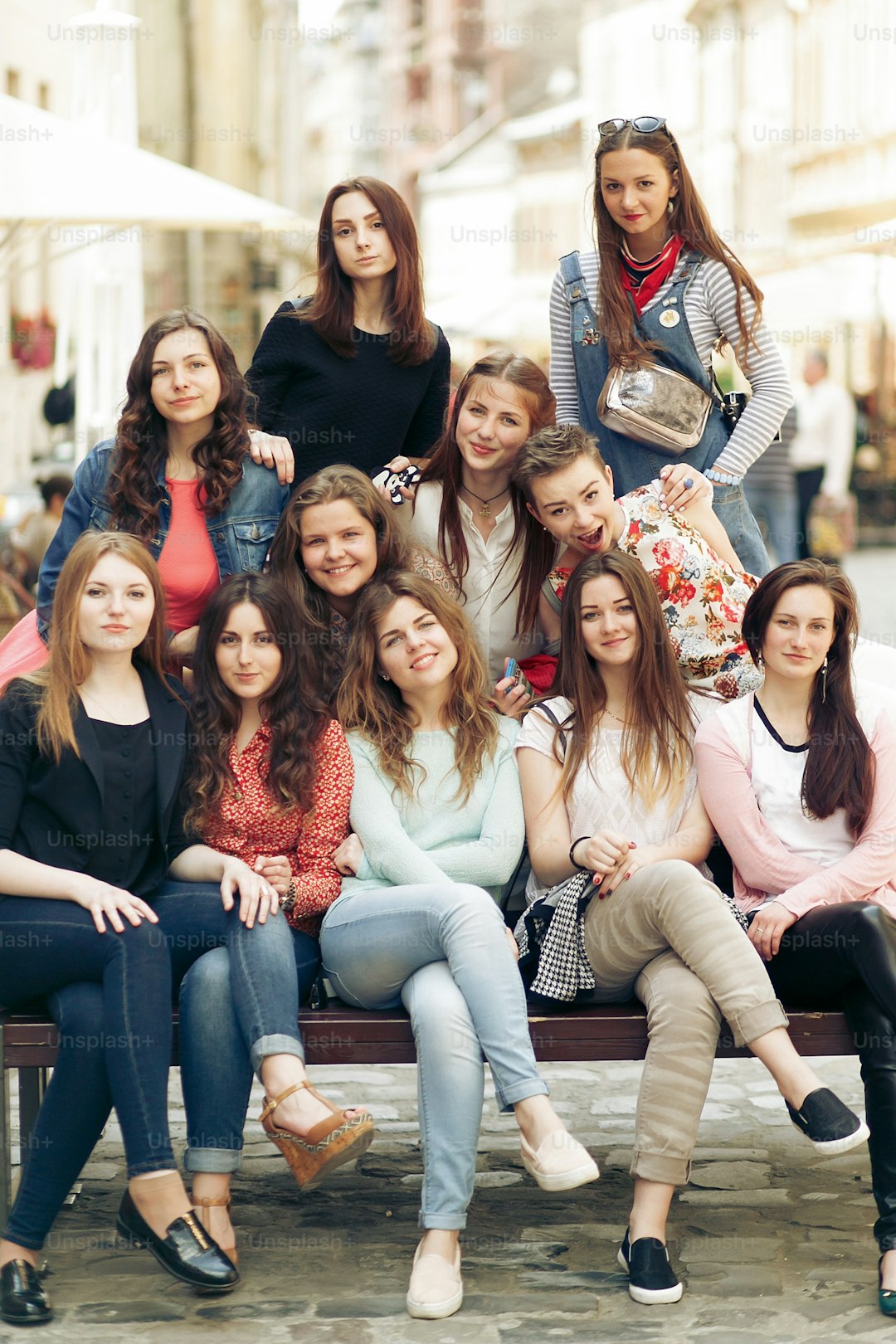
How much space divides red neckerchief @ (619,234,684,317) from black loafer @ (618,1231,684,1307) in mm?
2361

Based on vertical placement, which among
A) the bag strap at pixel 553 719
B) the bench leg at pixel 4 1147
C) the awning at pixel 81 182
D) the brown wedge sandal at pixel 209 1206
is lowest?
the brown wedge sandal at pixel 209 1206

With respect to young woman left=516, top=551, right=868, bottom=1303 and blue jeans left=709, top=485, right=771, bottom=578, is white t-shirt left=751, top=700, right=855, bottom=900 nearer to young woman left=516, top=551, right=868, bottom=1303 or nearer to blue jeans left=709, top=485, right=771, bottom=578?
young woman left=516, top=551, right=868, bottom=1303

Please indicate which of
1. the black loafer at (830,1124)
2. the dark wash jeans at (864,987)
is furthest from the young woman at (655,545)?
the black loafer at (830,1124)

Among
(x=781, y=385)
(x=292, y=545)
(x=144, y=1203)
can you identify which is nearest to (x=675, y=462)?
(x=781, y=385)

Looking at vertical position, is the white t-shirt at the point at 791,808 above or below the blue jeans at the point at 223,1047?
above

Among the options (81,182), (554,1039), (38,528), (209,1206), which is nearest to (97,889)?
(209,1206)

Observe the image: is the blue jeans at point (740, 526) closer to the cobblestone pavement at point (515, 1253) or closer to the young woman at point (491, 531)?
the young woman at point (491, 531)

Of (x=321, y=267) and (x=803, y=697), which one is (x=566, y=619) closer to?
(x=803, y=697)

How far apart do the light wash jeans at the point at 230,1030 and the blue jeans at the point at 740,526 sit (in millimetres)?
1755

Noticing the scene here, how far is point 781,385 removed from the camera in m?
4.67

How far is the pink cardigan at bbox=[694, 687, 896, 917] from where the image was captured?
3871mm

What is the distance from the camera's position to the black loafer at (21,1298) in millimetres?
3500

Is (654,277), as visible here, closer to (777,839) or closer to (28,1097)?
(777,839)

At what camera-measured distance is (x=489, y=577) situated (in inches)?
180
